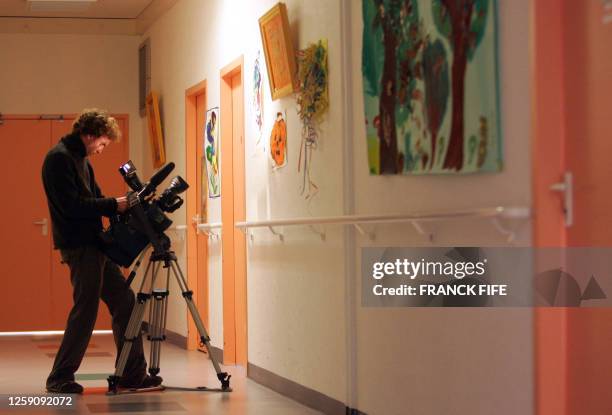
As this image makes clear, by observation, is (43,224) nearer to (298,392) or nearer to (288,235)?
(288,235)

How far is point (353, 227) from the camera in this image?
16.4 ft

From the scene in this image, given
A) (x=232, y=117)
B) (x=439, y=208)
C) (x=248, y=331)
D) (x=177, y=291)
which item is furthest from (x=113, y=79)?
(x=439, y=208)

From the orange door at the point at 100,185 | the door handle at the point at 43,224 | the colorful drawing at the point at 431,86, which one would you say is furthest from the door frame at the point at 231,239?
the door handle at the point at 43,224

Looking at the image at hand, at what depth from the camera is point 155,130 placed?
9961 millimetres

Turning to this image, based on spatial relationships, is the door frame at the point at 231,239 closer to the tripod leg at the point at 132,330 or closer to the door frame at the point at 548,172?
the tripod leg at the point at 132,330

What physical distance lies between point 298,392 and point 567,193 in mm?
2696

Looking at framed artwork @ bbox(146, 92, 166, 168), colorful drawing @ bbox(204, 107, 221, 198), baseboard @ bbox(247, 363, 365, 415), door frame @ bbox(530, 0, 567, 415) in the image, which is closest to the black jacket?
baseboard @ bbox(247, 363, 365, 415)

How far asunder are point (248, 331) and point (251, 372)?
10.9 inches

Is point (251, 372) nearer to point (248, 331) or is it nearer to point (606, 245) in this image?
point (248, 331)

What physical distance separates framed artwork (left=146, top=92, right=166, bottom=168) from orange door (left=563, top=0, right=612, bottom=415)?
6.70 metres

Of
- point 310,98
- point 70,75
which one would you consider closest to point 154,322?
point 310,98

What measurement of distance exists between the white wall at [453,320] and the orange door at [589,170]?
0.44 ft

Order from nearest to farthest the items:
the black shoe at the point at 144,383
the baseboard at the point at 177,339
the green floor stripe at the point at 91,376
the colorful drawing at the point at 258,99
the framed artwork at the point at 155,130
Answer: the black shoe at the point at 144,383, the colorful drawing at the point at 258,99, the green floor stripe at the point at 91,376, the baseboard at the point at 177,339, the framed artwork at the point at 155,130

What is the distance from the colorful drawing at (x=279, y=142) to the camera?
6.06 meters
